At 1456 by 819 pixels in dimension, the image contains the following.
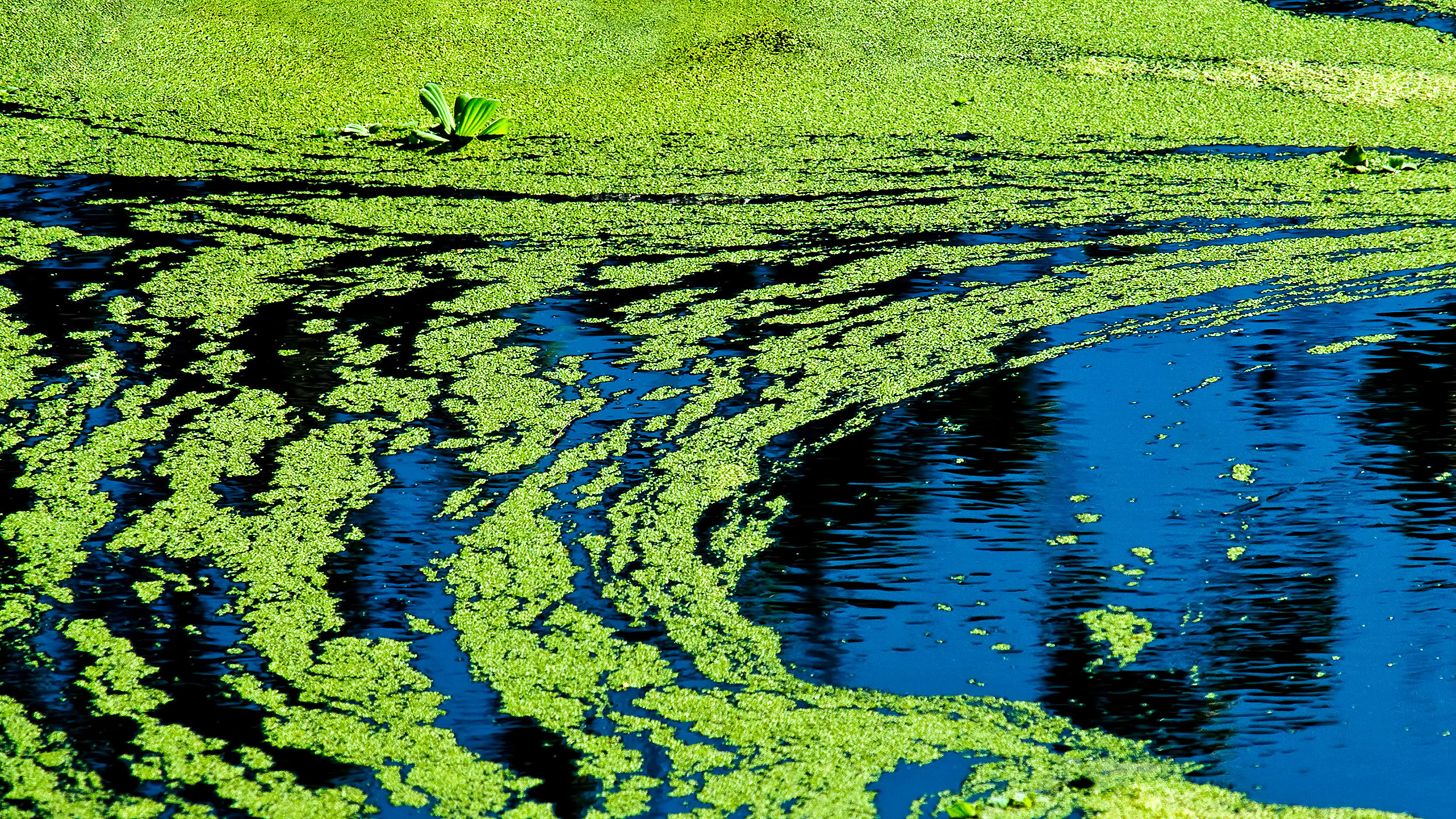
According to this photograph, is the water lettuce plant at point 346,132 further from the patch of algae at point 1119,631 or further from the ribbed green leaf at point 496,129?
the patch of algae at point 1119,631

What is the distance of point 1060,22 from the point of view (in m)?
3.57

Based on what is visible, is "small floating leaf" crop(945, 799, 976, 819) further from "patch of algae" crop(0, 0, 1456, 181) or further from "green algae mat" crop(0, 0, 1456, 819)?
"patch of algae" crop(0, 0, 1456, 181)

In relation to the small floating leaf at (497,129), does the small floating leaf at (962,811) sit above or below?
below

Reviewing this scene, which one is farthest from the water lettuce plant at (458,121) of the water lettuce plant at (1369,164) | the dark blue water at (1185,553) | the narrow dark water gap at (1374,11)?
the narrow dark water gap at (1374,11)

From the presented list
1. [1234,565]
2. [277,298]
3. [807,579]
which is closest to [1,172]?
[277,298]

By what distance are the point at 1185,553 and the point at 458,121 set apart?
1.92 meters

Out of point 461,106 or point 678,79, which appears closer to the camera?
point 461,106

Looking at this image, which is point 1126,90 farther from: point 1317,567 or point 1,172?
point 1,172

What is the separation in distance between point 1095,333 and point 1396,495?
1.90ft

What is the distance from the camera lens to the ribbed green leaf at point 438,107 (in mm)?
2898

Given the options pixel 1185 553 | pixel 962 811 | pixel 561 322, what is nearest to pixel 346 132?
pixel 561 322

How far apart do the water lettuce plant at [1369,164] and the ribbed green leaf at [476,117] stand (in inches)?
71.1

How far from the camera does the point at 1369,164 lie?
9.18 feet

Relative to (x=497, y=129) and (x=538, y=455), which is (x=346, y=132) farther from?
(x=538, y=455)
